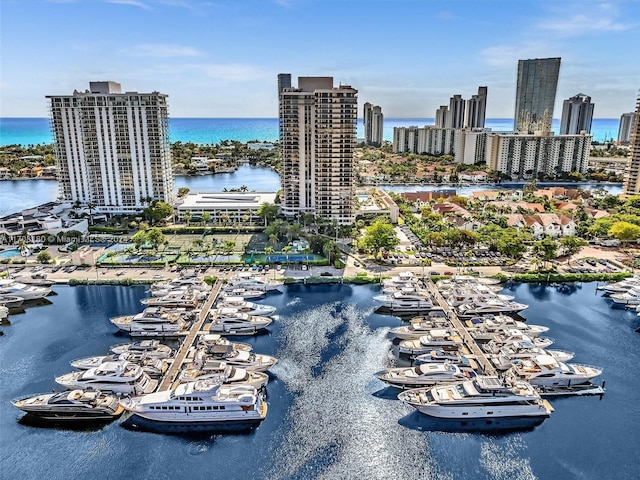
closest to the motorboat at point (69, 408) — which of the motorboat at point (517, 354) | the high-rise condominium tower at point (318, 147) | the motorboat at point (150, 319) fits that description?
the motorboat at point (150, 319)

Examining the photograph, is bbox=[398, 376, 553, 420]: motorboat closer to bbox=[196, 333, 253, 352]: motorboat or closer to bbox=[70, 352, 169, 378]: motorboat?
bbox=[196, 333, 253, 352]: motorboat

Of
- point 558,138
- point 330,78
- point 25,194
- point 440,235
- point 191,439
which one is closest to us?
point 191,439

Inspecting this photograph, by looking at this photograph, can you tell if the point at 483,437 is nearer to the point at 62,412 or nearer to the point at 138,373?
the point at 138,373

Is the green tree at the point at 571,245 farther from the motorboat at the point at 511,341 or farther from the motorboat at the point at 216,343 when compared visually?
the motorboat at the point at 216,343

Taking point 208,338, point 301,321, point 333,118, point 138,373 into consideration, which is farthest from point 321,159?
point 138,373

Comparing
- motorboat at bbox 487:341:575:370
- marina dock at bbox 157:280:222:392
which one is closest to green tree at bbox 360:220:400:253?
marina dock at bbox 157:280:222:392

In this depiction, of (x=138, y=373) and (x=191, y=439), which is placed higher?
(x=138, y=373)
